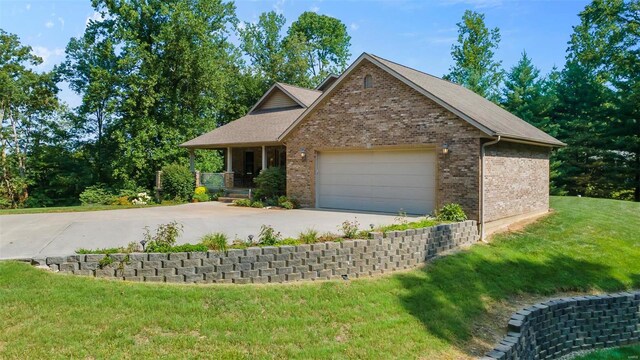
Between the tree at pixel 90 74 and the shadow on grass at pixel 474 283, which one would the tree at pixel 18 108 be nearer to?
the tree at pixel 90 74

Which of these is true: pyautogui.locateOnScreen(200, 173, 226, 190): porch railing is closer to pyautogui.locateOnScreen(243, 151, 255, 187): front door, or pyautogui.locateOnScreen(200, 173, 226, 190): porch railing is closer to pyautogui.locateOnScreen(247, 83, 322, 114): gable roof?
pyautogui.locateOnScreen(243, 151, 255, 187): front door

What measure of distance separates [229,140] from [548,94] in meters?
21.9

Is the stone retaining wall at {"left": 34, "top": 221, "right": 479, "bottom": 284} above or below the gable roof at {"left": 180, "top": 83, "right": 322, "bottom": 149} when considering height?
below

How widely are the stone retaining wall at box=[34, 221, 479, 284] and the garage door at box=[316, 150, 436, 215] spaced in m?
4.38

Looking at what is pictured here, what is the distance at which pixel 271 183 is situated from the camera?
59.0 feet

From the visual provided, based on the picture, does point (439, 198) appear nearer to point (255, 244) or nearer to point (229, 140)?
point (255, 244)

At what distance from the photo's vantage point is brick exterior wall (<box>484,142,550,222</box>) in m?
11.9

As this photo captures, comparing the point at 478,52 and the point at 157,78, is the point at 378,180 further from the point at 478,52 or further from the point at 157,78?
the point at 478,52

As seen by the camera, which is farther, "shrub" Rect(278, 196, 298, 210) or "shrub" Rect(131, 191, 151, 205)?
"shrub" Rect(131, 191, 151, 205)

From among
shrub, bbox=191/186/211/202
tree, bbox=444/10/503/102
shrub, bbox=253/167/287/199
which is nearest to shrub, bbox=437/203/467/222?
shrub, bbox=253/167/287/199

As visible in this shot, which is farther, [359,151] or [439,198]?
[359,151]

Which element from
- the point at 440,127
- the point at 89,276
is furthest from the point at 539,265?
the point at 89,276

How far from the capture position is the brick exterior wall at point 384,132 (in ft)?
38.8

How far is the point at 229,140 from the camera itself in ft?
69.9
